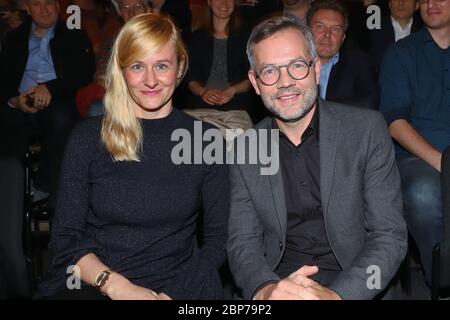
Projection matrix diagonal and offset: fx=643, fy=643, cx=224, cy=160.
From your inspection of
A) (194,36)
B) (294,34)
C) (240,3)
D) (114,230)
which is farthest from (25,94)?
(294,34)

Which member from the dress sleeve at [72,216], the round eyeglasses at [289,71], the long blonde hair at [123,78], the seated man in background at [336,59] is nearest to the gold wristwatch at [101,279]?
the dress sleeve at [72,216]

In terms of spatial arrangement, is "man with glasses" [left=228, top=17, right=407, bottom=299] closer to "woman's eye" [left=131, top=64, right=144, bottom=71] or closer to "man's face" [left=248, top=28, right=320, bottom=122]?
"man's face" [left=248, top=28, right=320, bottom=122]

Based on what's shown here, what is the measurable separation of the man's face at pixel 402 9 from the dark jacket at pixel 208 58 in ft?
2.99

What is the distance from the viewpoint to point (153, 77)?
2.04 m

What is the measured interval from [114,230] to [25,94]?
6.00ft

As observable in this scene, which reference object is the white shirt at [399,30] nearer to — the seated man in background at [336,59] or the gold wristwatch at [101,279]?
the seated man in background at [336,59]

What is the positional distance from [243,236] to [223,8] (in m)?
2.33

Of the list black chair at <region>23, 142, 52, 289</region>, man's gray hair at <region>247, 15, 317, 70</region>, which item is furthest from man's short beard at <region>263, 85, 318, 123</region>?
black chair at <region>23, 142, 52, 289</region>

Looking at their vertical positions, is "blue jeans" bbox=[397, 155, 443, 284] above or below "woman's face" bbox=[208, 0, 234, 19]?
below

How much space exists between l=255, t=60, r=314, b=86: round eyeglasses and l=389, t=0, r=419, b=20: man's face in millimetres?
2085

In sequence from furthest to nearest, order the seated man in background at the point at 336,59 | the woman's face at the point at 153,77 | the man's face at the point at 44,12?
the man's face at the point at 44,12 < the seated man in background at the point at 336,59 < the woman's face at the point at 153,77

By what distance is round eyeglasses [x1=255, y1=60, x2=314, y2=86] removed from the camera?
2.01 metres

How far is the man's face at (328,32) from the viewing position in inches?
129
